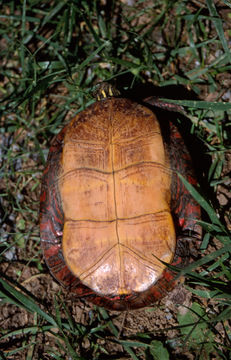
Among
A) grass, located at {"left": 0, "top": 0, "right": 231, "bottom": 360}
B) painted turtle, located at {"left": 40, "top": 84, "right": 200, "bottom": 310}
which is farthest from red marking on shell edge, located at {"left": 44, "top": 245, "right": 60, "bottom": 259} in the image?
grass, located at {"left": 0, "top": 0, "right": 231, "bottom": 360}

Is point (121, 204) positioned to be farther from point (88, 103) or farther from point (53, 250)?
point (88, 103)

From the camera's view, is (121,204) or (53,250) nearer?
(121,204)

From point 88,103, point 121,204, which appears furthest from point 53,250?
point 88,103

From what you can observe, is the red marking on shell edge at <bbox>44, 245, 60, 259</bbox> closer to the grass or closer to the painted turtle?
the painted turtle

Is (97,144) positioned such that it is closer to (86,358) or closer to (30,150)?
(30,150)

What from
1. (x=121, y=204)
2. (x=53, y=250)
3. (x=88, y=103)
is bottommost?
(x=53, y=250)

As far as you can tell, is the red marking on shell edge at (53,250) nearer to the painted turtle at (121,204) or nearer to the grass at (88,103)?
the painted turtle at (121,204)
